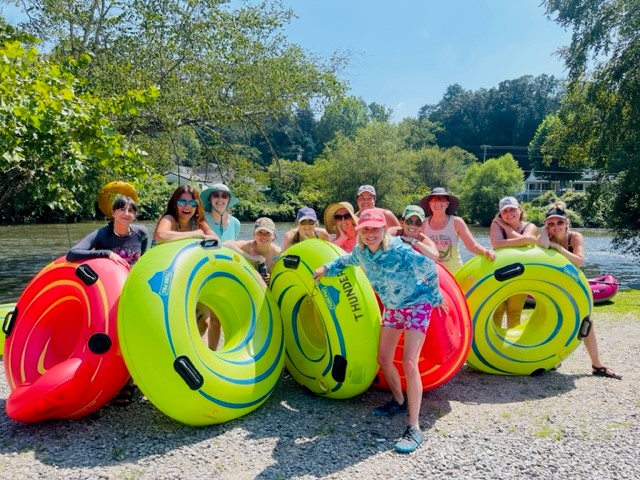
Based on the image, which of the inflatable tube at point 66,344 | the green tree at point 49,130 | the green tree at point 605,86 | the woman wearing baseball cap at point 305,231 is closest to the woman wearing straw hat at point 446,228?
the woman wearing baseball cap at point 305,231

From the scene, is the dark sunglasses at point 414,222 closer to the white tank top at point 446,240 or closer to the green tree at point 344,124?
the white tank top at point 446,240

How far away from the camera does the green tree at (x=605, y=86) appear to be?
1355cm

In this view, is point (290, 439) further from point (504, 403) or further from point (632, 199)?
point (632, 199)

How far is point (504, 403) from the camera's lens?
4.36 meters

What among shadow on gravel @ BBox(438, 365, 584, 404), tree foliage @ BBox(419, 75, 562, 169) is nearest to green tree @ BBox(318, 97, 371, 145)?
tree foliage @ BBox(419, 75, 562, 169)

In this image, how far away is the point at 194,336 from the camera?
3.72m

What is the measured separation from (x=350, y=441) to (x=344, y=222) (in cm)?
211

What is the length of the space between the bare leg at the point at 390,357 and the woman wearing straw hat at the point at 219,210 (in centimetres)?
190

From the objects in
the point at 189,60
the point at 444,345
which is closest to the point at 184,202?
the point at 444,345

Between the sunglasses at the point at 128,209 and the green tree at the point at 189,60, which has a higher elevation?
the green tree at the point at 189,60

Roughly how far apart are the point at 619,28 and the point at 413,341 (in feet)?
44.7

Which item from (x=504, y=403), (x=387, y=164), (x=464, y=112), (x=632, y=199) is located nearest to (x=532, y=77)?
(x=464, y=112)

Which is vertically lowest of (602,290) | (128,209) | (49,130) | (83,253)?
(602,290)

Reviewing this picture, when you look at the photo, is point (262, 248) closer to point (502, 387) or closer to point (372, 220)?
point (372, 220)
